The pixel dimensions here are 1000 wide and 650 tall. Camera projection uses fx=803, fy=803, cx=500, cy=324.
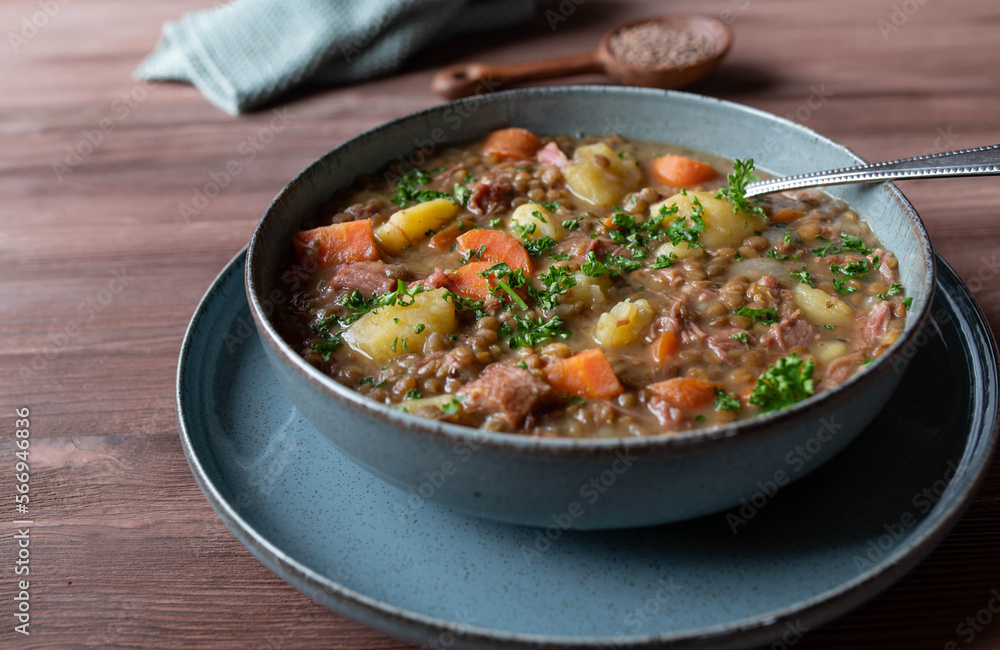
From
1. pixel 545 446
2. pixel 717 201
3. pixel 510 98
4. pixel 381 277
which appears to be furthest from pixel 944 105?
pixel 545 446

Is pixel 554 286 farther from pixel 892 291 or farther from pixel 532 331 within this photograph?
pixel 892 291

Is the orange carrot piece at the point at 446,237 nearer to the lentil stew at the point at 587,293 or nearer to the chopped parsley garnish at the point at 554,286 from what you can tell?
the lentil stew at the point at 587,293

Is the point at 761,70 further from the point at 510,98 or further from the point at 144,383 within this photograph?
the point at 144,383

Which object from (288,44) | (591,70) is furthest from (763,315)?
(288,44)

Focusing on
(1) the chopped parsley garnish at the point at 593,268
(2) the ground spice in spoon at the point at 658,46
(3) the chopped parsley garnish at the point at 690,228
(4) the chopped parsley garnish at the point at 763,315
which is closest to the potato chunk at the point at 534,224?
(1) the chopped parsley garnish at the point at 593,268

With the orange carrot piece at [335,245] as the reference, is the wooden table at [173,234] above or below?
below

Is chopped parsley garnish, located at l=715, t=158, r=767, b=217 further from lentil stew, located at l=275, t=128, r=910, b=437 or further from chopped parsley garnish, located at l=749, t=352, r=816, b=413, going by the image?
chopped parsley garnish, located at l=749, t=352, r=816, b=413
